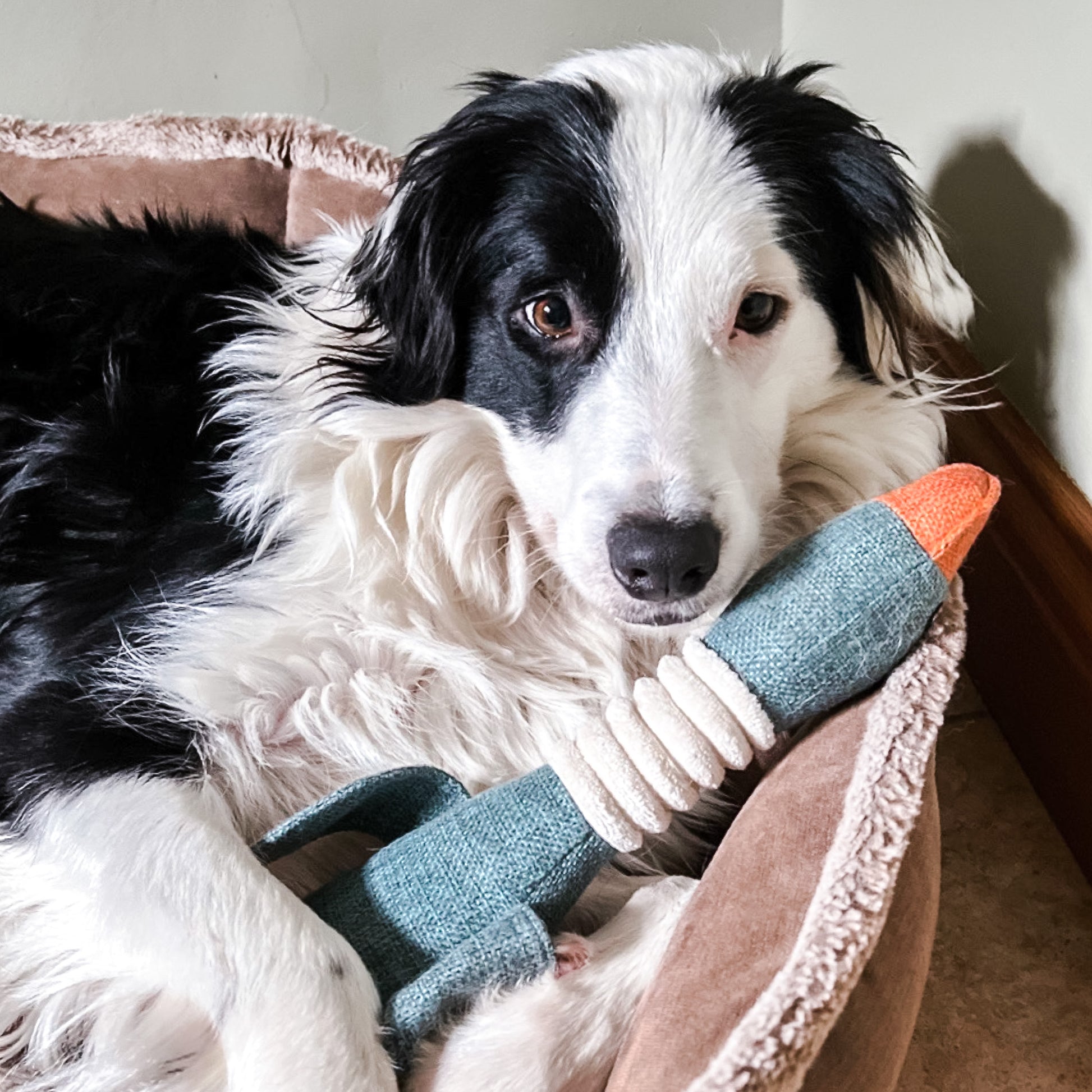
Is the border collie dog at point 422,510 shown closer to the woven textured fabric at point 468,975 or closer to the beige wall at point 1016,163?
the woven textured fabric at point 468,975

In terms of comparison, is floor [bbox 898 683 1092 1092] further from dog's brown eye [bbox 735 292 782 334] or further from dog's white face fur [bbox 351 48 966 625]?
dog's brown eye [bbox 735 292 782 334]

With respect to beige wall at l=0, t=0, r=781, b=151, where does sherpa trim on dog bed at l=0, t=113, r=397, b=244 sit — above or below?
below

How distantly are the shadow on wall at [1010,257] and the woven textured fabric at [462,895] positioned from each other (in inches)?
34.9

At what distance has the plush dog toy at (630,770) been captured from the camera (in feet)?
3.45

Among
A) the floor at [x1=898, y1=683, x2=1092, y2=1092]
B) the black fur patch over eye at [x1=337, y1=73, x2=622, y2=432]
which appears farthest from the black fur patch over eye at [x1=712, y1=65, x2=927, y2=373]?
the floor at [x1=898, y1=683, x2=1092, y2=1092]

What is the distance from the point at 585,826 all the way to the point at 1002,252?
1020 millimetres

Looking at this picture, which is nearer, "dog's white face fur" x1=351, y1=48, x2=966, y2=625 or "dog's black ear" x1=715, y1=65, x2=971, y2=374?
"dog's white face fur" x1=351, y1=48, x2=966, y2=625

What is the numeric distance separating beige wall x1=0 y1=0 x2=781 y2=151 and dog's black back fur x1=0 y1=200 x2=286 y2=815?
96 cm

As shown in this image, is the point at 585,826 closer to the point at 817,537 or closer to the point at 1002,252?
the point at 817,537

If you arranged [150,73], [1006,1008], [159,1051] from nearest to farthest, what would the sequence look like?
[159,1051], [1006,1008], [150,73]

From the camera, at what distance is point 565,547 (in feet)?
3.79

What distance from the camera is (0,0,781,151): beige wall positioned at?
7.82 ft

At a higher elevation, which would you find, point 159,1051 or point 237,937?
point 237,937

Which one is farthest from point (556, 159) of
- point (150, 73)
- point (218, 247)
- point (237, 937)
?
point (150, 73)
